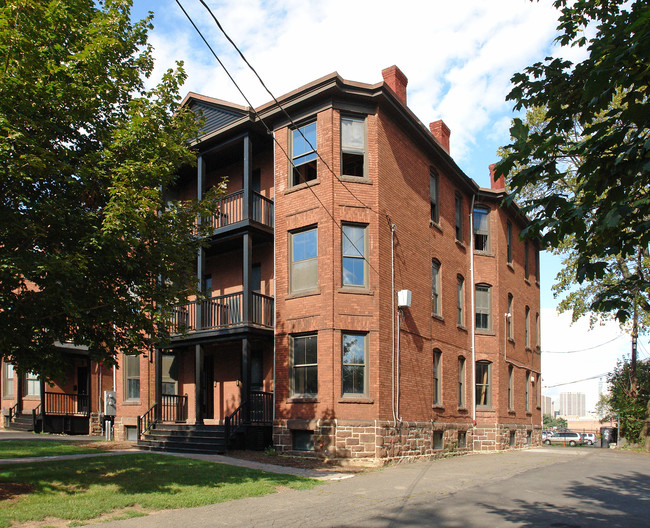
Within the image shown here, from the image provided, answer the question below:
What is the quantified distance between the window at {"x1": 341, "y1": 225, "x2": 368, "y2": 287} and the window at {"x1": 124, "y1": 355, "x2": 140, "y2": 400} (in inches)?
394

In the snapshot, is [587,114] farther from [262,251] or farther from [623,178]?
[262,251]

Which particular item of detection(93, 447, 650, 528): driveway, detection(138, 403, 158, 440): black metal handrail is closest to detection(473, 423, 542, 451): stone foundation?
detection(93, 447, 650, 528): driveway

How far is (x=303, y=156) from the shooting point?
59.5 feet

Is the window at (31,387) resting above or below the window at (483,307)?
below

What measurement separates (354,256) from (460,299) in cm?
809

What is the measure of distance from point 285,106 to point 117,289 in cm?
919

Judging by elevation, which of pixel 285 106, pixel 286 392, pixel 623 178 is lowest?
pixel 286 392

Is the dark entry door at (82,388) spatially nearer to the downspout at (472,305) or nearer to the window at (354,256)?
the window at (354,256)

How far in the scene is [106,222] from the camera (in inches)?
384

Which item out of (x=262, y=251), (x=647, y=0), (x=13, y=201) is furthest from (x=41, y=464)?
(x=647, y=0)

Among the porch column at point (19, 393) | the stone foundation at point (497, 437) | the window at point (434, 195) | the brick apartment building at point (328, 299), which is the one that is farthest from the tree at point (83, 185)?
the porch column at point (19, 393)

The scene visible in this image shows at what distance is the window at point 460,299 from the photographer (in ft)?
76.7

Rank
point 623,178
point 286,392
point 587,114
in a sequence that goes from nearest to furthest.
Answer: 1. point 623,178
2. point 587,114
3. point 286,392

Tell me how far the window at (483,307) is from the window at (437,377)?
461 centimetres
